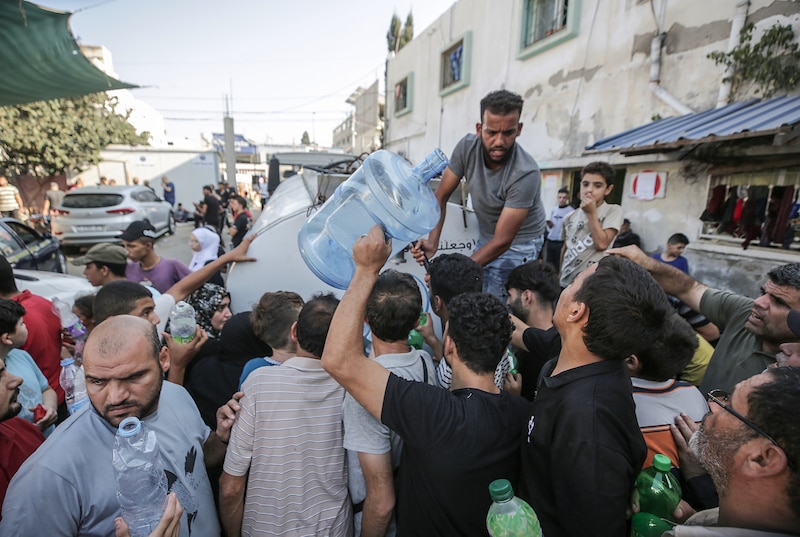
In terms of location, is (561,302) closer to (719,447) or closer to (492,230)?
(719,447)

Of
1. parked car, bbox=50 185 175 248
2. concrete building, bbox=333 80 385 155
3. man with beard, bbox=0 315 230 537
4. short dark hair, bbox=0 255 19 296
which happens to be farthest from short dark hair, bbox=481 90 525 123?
concrete building, bbox=333 80 385 155

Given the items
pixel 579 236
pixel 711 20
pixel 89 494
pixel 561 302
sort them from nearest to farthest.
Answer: pixel 89 494, pixel 561 302, pixel 579 236, pixel 711 20

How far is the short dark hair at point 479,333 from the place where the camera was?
1390mm

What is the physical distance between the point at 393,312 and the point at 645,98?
22.4ft

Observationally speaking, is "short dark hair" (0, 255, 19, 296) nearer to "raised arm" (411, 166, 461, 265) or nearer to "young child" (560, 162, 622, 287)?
"raised arm" (411, 166, 461, 265)

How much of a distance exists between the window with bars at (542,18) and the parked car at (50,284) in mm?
Result: 9286

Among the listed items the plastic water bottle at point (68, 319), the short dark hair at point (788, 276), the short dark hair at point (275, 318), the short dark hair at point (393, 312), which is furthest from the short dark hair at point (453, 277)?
the plastic water bottle at point (68, 319)

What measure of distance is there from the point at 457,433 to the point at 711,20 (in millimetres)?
6987

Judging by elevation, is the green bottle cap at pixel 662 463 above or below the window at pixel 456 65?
below

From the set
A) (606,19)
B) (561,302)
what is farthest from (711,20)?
(561,302)

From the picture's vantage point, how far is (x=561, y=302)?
1.36 m

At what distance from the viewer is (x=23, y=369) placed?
6.97 ft

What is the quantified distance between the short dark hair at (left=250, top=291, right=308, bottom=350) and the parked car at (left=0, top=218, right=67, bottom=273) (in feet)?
17.3

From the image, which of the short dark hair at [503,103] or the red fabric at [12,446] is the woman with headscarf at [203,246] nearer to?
the red fabric at [12,446]
